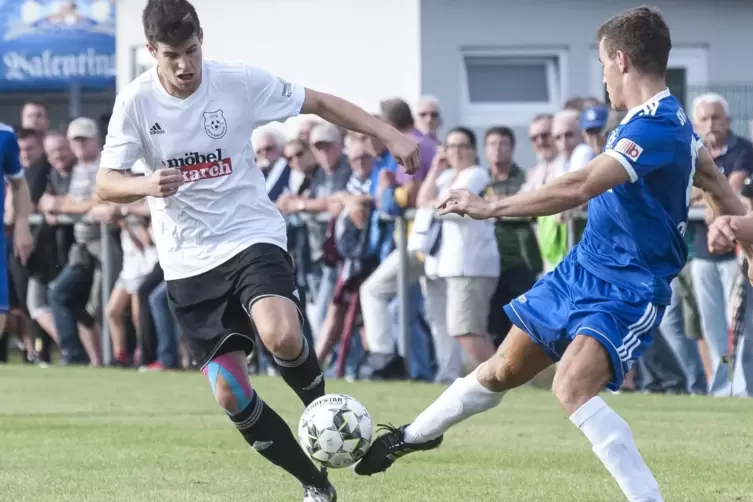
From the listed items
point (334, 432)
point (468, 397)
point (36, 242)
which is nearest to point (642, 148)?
point (468, 397)

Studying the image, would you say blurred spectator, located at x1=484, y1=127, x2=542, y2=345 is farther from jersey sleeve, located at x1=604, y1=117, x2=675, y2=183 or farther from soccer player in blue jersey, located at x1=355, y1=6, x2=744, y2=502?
jersey sleeve, located at x1=604, y1=117, x2=675, y2=183

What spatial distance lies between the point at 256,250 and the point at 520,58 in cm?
1445

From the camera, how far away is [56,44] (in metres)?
29.2

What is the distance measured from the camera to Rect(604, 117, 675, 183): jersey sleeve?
6.26m

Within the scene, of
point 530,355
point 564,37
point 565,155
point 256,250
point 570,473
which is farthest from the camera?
point 564,37

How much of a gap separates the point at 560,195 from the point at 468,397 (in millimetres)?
1274

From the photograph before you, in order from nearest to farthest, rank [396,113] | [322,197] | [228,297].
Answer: [228,297] → [396,113] → [322,197]

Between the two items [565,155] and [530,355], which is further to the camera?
[565,155]

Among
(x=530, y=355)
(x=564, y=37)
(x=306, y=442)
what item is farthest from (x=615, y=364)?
(x=564, y=37)

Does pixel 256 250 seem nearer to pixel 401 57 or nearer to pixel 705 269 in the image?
pixel 705 269

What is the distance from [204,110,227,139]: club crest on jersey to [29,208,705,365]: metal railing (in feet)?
18.8

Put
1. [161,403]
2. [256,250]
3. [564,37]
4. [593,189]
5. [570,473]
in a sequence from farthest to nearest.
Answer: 1. [564,37]
2. [161,403]
3. [570,473]
4. [256,250]
5. [593,189]

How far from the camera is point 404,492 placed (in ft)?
25.1

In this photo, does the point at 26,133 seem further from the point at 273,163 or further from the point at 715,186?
the point at 715,186
